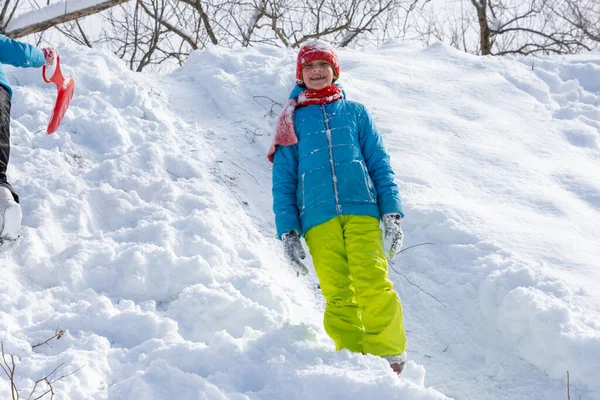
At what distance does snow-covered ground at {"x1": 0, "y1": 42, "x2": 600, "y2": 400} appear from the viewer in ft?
6.90

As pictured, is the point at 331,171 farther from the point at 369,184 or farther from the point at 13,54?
the point at 13,54

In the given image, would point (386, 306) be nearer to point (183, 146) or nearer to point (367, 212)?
point (367, 212)

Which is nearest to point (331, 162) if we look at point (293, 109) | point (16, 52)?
point (293, 109)

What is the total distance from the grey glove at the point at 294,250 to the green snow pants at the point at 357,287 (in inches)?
2.4

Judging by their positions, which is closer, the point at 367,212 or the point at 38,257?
the point at 367,212

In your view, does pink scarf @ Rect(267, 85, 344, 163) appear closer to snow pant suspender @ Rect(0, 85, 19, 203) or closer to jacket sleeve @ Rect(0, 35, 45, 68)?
snow pant suspender @ Rect(0, 85, 19, 203)

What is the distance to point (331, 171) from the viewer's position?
265cm

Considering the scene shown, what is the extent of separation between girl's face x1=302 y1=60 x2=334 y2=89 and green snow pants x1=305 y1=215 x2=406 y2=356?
802 mm

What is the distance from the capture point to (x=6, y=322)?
2322 mm

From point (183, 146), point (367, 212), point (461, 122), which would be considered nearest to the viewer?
point (367, 212)

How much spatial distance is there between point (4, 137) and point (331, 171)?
1.74 meters

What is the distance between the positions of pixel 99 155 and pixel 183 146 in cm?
64

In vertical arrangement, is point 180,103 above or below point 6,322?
above

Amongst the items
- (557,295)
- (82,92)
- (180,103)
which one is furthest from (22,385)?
(180,103)
